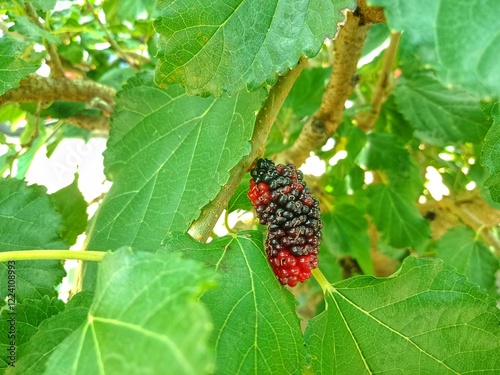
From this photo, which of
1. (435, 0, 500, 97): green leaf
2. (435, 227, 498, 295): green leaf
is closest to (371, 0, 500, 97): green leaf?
(435, 0, 500, 97): green leaf

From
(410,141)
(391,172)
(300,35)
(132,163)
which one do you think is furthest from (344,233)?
(300,35)

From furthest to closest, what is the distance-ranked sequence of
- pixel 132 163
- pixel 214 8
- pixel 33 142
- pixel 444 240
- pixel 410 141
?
pixel 410 141, pixel 444 240, pixel 33 142, pixel 132 163, pixel 214 8

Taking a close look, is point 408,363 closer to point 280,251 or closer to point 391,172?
point 280,251

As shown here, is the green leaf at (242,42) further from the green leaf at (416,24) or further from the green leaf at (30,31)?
the green leaf at (30,31)

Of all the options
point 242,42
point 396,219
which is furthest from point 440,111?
point 242,42

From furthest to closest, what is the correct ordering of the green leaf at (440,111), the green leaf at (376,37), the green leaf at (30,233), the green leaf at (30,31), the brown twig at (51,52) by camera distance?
the green leaf at (376,37)
the green leaf at (440,111)
the brown twig at (51,52)
the green leaf at (30,31)
the green leaf at (30,233)

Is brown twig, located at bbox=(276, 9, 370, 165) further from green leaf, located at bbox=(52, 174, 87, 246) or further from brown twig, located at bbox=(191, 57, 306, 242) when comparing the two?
green leaf, located at bbox=(52, 174, 87, 246)

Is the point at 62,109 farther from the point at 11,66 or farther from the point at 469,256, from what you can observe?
the point at 469,256

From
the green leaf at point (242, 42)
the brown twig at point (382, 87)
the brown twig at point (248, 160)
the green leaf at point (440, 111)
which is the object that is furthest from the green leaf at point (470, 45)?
the green leaf at point (440, 111)
